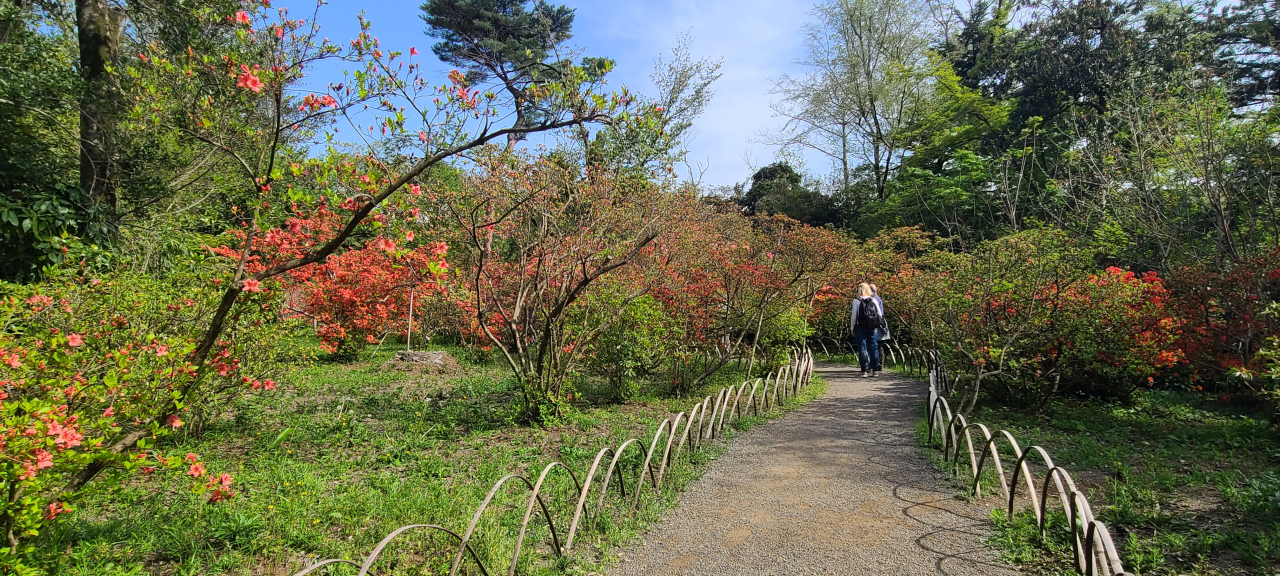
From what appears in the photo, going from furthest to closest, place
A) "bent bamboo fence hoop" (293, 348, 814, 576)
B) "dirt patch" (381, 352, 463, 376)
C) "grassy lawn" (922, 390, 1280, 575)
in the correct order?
1. "dirt patch" (381, 352, 463, 376)
2. "grassy lawn" (922, 390, 1280, 575)
3. "bent bamboo fence hoop" (293, 348, 814, 576)

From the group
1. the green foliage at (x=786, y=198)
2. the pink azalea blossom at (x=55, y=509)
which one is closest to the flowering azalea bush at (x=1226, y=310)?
the pink azalea blossom at (x=55, y=509)

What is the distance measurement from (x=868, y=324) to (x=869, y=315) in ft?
0.61

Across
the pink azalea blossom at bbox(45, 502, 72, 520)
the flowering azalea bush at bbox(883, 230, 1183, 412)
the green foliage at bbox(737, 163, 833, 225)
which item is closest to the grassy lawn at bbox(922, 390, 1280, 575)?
the flowering azalea bush at bbox(883, 230, 1183, 412)

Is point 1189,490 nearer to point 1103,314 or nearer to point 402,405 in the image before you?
point 1103,314

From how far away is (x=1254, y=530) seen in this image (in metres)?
3.21

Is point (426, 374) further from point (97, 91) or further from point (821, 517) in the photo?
point (821, 517)

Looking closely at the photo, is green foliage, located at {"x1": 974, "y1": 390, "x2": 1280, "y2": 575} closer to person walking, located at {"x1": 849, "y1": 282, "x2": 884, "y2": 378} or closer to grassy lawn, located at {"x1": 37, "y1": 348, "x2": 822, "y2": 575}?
person walking, located at {"x1": 849, "y1": 282, "x2": 884, "y2": 378}

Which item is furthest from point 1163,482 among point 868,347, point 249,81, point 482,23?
point 482,23

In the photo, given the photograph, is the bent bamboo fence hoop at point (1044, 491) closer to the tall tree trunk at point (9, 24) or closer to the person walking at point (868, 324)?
the person walking at point (868, 324)

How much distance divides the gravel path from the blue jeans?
353 centimetres

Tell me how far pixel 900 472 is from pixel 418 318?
10.5 m

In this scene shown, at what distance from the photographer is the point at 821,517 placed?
146 inches

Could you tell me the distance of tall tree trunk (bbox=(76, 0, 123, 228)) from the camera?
6.78 m

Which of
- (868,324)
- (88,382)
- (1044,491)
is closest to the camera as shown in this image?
(88,382)
